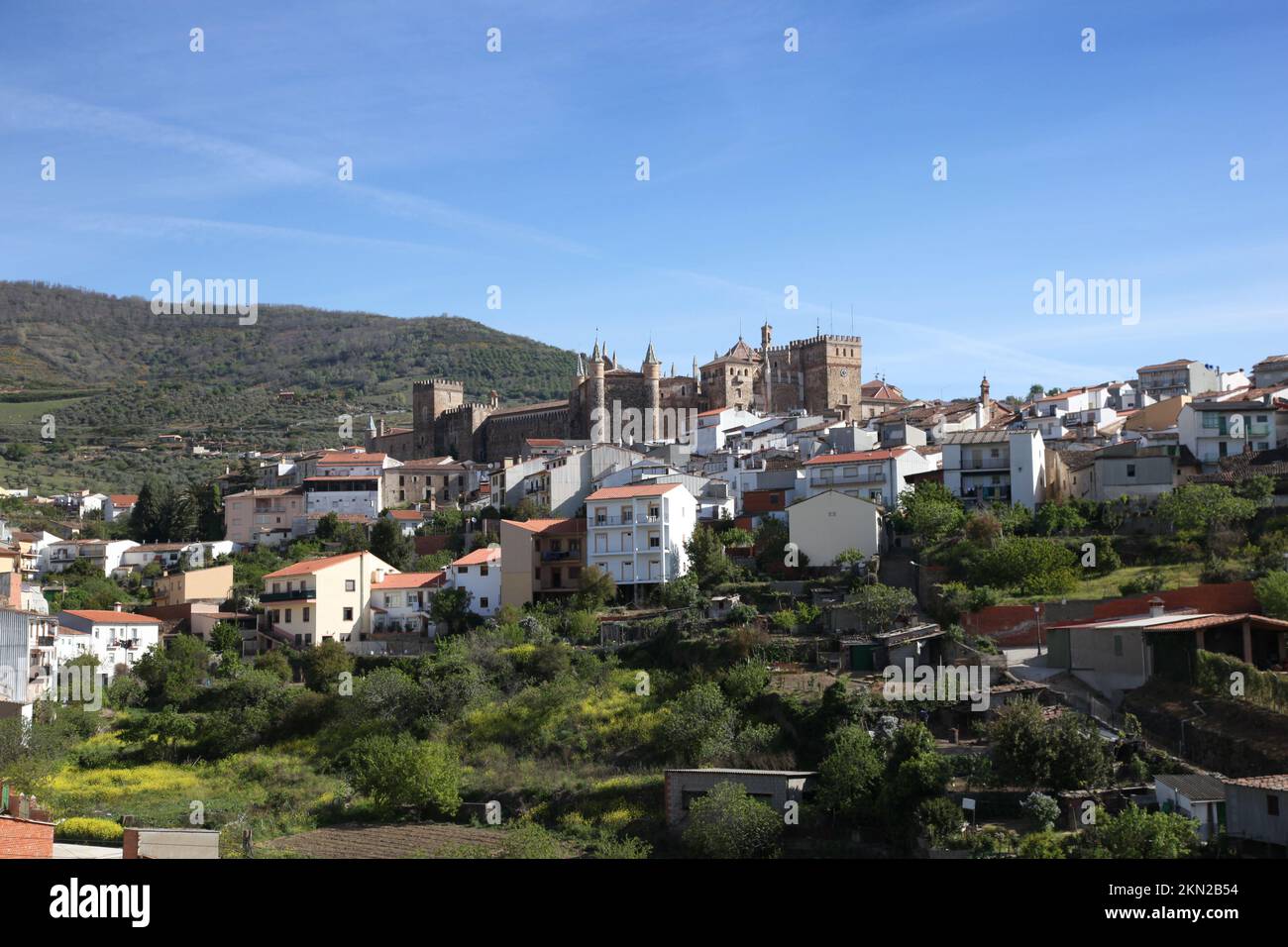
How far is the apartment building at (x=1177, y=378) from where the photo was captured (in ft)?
238

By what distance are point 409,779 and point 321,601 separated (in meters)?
17.2

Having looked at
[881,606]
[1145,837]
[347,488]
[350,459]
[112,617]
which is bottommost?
[1145,837]

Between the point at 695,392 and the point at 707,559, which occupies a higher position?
the point at 695,392

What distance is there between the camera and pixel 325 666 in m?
45.1

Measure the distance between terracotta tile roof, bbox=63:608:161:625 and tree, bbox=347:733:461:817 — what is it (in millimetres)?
17287

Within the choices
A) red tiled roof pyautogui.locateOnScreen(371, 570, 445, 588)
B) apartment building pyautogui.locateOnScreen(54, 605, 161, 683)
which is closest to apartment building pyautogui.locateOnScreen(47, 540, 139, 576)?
apartment building pyautogui.locateOnScreen(54, 605, 161, 683)

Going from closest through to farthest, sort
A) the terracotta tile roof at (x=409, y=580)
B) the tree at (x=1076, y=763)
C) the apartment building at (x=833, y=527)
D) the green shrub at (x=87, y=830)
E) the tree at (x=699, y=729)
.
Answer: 1. the tree at (x=1076, y=763)
2. the green shrub at (x=87, y=830)
3. the tree at (x=699, y=729)
4. the apartment building at (x=833, y=527)
5. the terracotta tile roof at (x=409, y=580)

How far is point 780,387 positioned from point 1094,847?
6479cm

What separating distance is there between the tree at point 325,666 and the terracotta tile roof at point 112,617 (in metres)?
7.70

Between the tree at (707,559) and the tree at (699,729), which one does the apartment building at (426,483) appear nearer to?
the tree at (707,559)

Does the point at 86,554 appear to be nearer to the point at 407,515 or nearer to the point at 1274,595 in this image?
the point at 407,515

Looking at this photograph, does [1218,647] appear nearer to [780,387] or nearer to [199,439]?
[780,387]

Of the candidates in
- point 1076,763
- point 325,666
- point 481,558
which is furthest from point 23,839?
point 481,558

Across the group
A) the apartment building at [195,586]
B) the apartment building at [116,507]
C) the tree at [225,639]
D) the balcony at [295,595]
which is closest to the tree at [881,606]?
the balcony at [295,595]
